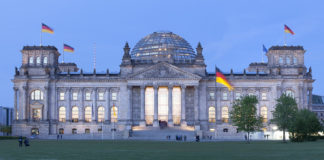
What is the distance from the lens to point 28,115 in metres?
124

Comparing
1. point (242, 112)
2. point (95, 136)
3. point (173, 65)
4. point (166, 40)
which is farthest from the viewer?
point (166, 40)

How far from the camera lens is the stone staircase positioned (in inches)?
4161

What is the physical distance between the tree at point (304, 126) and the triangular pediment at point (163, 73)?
1647 inches

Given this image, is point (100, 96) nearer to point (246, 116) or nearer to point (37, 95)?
point (37, 95)

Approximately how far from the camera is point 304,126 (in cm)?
Result: 7694

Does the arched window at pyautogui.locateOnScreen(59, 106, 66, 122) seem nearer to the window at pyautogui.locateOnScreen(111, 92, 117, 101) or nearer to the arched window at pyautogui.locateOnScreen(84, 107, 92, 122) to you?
the arched window at pyautogui.locateOnScreen(84, 107, 92, 122)

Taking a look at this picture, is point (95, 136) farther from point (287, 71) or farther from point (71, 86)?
point (287, 71)

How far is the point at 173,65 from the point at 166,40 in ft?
73.4

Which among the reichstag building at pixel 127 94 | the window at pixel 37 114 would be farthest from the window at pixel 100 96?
the window at pixel 37 114

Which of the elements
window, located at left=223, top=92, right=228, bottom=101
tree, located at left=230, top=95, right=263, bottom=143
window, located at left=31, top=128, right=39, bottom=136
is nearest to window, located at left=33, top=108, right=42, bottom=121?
window, located at left=31, top=128, right=39, bottom=136

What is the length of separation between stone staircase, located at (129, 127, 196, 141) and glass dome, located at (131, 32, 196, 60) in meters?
26.0

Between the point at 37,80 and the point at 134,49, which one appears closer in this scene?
the point at 37,80

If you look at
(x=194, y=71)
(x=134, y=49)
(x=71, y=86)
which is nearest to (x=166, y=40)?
(x=134, y=49)

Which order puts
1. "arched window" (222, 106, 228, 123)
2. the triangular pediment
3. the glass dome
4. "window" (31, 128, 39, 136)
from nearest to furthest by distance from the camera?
the triangular pediment < "window" (31, 128, 39, 136) < "arched window" (222, 106, 228, 123) < the glass dome
